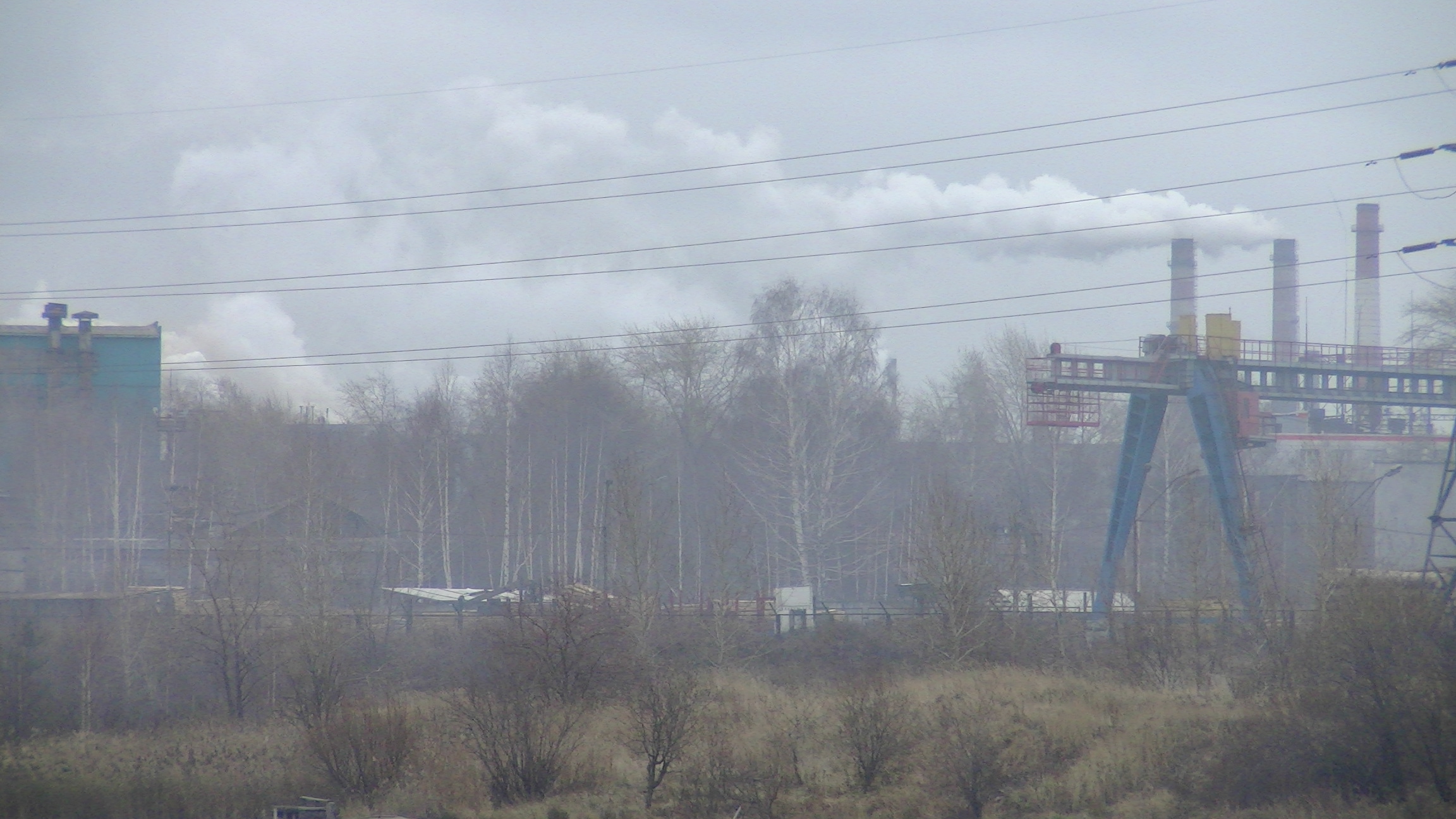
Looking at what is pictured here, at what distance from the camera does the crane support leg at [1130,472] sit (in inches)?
1026

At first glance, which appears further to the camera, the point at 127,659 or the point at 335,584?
the point at 335,584

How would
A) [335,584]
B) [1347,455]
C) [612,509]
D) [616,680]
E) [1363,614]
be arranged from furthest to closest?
[1347,455], [612,509], [335,584], [616,680], [1363,614]

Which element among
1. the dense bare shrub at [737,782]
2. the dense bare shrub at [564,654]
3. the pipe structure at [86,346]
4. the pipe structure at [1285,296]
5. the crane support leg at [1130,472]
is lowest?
the dense bare shrub at [737,782]

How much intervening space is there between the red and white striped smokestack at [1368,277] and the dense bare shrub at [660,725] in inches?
1569

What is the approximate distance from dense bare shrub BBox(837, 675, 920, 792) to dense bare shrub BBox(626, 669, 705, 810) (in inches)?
86.7

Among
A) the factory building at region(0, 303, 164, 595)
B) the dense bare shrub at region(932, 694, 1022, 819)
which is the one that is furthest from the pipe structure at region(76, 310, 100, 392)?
the dense bare shrub at region(932, 694, 1022, 819)

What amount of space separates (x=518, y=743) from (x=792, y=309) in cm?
2484

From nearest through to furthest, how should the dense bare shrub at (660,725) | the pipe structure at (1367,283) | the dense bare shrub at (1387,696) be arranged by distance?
the dense bare shrub at (1387,696)
the dense bare shrub at (660,725)
the pipe structure at (1367,283)

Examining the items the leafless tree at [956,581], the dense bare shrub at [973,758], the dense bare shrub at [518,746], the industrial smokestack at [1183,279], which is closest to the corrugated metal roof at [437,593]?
the leafless tree at [956,581]

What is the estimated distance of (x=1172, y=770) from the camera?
511 inches

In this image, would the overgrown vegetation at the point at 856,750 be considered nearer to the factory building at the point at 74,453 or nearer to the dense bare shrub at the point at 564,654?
the dense bare shrub at the point at 564,654

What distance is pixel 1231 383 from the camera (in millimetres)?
24703

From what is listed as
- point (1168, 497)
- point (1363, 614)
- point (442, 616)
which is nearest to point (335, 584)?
point (442, 616)

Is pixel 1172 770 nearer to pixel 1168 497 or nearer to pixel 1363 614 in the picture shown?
pixel 1363 614
